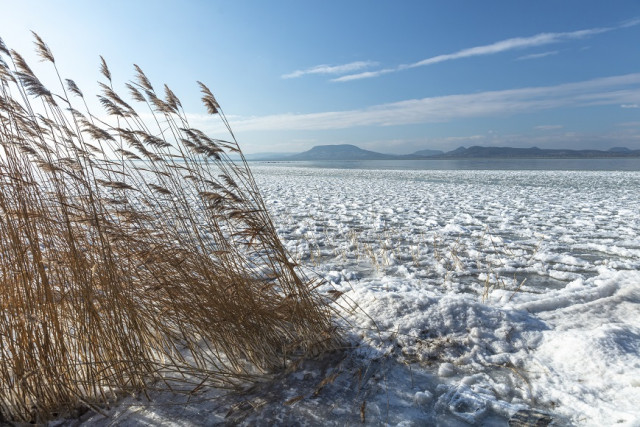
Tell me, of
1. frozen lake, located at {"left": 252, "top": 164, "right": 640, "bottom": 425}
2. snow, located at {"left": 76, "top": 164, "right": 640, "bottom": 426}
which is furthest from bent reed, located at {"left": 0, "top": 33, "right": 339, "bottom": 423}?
frozen lake, located at {"left": 252, "top": 164, "right": 640, "bottom": 425}

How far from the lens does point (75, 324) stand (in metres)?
2.24

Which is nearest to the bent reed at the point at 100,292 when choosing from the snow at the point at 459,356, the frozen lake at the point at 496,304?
the snow at the point at 459,356

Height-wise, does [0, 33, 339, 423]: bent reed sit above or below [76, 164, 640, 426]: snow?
above

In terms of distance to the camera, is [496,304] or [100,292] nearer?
[100,292]

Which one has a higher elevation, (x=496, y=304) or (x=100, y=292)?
(x=100, y=292)

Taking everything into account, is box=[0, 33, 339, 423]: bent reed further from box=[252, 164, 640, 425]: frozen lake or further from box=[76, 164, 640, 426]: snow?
box=[252, 164, 640, 425]: frozen lake

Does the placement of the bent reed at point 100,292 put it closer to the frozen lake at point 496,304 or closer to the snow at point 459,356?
the snow at point 459,356

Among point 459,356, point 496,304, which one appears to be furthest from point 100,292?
point 496,304

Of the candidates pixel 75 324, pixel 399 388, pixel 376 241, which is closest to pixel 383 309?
pixel 399 388

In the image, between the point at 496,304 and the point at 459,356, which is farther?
the point at 496,304

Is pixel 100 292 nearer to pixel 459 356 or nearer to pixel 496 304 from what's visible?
pixel 459 356

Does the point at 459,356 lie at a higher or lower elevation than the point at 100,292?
lower

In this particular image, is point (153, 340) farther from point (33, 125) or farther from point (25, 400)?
point (33, 125)

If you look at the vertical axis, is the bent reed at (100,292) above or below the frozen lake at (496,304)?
above
